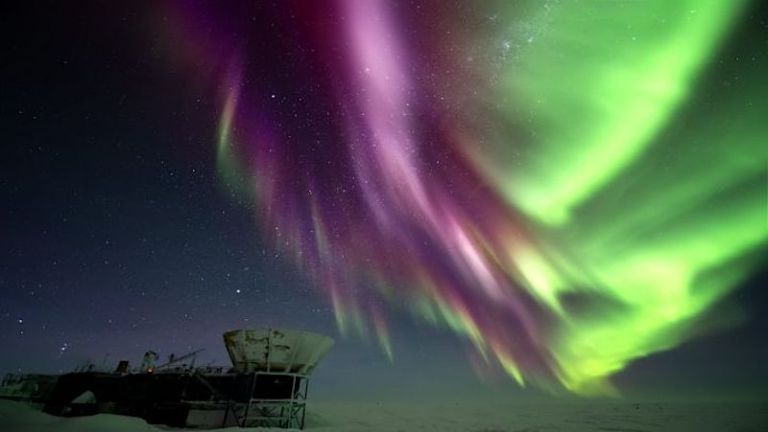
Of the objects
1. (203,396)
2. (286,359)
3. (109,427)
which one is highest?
(286,359)

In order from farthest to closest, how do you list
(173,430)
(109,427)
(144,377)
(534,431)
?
(534,431)
(144,377)
(173,430)
(109,427)

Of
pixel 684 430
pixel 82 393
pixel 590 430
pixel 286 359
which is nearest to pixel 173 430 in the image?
pixel 286 359

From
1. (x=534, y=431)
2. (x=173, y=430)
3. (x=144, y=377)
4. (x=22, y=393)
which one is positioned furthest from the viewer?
(x=22, y=393)

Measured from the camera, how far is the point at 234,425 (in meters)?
34.8

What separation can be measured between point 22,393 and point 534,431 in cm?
6114

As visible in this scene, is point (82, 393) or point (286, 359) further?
point (82, 393)

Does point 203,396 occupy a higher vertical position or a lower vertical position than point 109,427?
higher

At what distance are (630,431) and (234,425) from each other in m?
41.2

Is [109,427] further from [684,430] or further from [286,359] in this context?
[684,430]

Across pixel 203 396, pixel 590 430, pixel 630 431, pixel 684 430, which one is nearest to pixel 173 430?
pixel 203 396

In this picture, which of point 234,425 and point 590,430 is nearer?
point 234,425

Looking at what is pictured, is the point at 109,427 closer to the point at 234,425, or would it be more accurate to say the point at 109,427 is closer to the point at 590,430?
the point at 234,425

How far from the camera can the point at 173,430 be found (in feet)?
107

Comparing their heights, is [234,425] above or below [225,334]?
below
